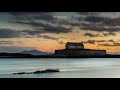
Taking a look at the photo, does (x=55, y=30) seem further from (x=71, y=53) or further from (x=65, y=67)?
(x=65, y=67)

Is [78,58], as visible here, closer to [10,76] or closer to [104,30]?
[104,30]

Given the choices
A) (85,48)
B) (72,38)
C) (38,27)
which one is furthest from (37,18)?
(85,48)

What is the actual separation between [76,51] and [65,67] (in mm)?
219

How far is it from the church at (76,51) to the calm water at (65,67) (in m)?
0.09

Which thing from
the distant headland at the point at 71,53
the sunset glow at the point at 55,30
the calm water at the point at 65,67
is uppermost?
the sunset glow at the point at 55,30

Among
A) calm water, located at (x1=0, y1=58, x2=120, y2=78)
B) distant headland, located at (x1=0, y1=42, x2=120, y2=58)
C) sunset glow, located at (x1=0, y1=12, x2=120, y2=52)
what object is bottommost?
calm water, located at (x1=0, y1=58, x2=120, y2=78)

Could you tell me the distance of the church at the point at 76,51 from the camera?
2746 mm

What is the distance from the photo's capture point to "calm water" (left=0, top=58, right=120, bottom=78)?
8.84ft

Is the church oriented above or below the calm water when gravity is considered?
above

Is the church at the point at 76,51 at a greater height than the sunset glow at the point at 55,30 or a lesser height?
lesser

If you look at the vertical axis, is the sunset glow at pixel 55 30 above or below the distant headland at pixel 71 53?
above

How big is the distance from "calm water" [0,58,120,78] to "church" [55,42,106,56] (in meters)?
0.09

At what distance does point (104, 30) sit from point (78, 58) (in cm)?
42
